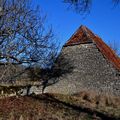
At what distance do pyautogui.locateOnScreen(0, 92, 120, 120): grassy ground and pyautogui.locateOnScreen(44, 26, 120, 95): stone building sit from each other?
5.20 feet

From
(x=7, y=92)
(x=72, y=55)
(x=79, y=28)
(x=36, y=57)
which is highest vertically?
(x=79, y=28)

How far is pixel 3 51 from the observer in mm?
14867

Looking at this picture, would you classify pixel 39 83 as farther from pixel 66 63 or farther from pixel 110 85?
pixel 110 85

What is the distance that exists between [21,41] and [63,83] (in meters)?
11.7

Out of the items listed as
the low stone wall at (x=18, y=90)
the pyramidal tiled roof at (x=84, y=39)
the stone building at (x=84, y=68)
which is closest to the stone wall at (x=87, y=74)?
the stone building at (x=84, y=68)

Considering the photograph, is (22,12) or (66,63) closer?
(22,12)

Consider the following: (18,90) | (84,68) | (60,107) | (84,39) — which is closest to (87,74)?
(84,68)

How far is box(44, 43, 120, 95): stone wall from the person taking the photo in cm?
2442

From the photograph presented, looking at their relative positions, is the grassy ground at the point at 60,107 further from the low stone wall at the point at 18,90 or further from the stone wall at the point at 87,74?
the stone wall at the point at 87,74

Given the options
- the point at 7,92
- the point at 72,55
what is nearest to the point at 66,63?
the point at 72,55

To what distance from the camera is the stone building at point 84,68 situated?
80.4 feet

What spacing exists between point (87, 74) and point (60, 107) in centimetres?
916

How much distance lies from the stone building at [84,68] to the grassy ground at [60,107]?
158 cm

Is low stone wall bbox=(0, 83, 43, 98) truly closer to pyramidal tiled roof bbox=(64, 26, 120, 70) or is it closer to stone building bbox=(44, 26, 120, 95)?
stone building bbox=(44, 26, 120, 95)
